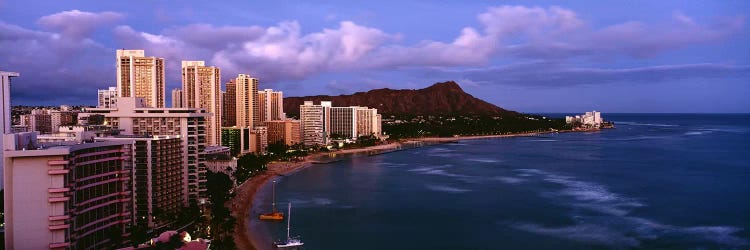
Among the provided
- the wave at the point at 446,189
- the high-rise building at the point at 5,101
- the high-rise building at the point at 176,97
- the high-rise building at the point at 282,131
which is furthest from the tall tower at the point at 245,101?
the high-rise building at the point at 5,101

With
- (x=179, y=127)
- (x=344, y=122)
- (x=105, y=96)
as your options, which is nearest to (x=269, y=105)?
(x=344, y=122)

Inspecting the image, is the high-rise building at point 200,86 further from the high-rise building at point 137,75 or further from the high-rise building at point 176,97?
the high-rise building at point 137,75

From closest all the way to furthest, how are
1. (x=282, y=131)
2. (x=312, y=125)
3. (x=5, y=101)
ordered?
(x=5, y=101) < (x=282, y=131) < (x=312, y=125)

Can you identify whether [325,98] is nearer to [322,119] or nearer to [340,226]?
[322,119]

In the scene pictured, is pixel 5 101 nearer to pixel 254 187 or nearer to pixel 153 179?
pixel 153 179

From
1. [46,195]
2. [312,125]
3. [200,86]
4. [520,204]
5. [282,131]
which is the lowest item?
[520,204]
